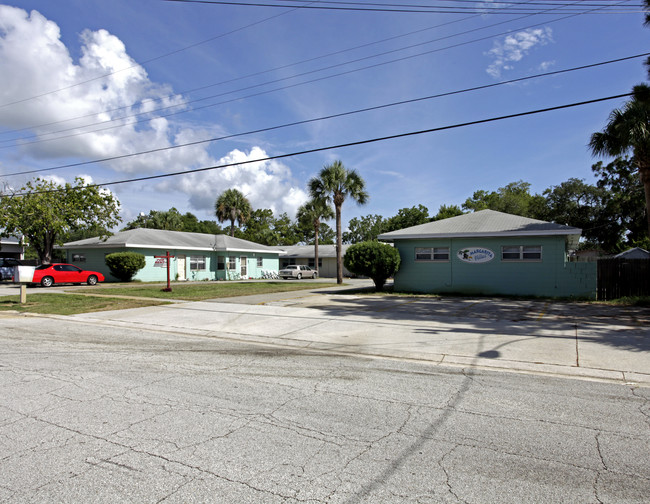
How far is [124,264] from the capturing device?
30.4 m

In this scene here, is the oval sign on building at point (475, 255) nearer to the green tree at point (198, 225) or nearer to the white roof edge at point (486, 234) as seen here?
the white roof edge at point (486, 234)

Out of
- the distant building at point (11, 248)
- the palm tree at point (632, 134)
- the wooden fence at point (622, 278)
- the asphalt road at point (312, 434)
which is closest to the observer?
the asphalt road at point (312, 434)

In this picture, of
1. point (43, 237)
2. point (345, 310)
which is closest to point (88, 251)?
point (43, 237)

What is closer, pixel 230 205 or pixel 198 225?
pixel 230 205

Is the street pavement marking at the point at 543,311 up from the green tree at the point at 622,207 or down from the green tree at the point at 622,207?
down

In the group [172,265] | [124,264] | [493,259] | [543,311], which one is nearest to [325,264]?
[172,265]

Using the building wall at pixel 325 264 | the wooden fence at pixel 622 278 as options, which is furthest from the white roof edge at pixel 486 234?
the building wall at pixel 325 264

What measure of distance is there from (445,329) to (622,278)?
1175cm

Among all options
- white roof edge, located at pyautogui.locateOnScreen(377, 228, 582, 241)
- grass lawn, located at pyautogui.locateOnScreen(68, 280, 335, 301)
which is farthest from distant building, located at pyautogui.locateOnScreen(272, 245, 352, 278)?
white roof edge, located at pyautogui.locateOnScreen(377, 228, 582, 241)

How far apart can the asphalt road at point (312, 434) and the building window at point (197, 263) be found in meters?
29.0

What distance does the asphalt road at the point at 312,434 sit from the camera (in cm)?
321

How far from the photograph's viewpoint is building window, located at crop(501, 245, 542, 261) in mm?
19312

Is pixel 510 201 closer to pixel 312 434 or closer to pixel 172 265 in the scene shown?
pixel 172 265

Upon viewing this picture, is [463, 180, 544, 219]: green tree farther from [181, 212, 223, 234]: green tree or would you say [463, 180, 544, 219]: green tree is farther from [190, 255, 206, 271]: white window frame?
[181, 212, 223, 234]: green tree
